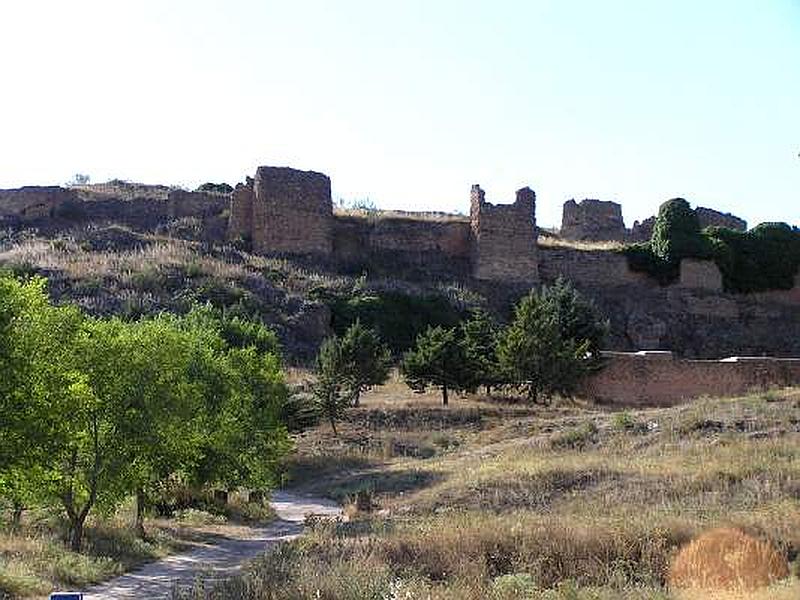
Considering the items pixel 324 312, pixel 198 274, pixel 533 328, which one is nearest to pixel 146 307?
pixel 198 274

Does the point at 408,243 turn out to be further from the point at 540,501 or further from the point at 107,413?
the point at 107,413

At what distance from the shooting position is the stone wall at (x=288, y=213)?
4541 centimetres

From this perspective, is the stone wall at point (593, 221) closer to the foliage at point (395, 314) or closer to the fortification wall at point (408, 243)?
the fortification wall at point (408, 243)

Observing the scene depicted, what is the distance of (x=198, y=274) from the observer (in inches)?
1576

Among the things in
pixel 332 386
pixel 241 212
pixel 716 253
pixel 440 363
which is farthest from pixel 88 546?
pixel 716 253

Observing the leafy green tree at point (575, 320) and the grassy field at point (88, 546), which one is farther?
the leafy green tree at point (575, 320)

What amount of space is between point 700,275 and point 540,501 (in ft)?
121

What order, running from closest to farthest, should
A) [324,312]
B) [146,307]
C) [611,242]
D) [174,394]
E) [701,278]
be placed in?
[174,394]
[146,307]
[324,312]
[701,278]
[611,242]

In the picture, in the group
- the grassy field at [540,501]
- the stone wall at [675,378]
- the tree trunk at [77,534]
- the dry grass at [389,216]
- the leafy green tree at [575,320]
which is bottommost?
the tree trunk at [77,534]

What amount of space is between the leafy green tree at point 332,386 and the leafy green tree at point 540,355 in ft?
15.9

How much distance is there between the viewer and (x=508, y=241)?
47656 millimetres

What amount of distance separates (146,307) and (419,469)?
59.8 ft

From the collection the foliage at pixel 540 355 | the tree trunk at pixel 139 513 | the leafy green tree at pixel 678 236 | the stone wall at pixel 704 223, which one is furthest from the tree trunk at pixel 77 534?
the stone wall at pixel 704 223

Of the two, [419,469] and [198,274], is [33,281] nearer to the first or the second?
[419,469]
